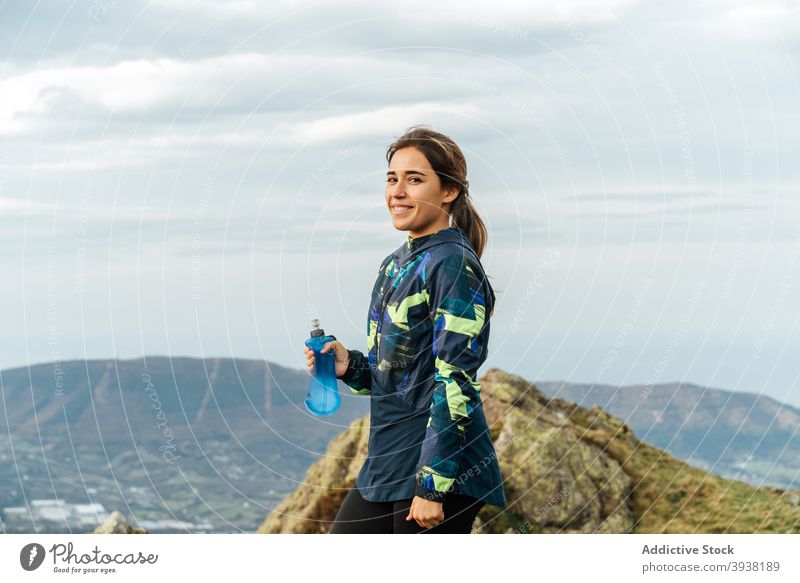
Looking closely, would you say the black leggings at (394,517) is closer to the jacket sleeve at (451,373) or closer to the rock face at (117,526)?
the jacket sleeve at (451,373)

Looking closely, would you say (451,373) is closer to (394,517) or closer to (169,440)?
(394,517)

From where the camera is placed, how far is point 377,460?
5527mm

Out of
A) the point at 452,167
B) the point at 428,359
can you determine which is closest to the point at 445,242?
the point at 452,167

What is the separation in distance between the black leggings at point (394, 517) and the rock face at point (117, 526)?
380 centimetres

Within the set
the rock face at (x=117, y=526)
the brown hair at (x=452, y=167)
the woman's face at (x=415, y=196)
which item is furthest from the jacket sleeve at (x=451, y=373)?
the rock face at (x=117, y=526)

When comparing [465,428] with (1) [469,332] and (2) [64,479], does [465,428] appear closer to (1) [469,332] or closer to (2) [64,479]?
(1) [469,332]

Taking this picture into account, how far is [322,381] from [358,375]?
239 millimetres

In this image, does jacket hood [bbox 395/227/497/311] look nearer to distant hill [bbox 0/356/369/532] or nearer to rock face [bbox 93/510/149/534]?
distant hill [bbox 0/356/369/532]

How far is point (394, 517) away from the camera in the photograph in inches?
216

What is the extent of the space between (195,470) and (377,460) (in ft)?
118

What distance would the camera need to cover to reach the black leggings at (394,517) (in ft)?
17.3

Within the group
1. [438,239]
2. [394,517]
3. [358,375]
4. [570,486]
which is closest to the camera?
[438,239]
